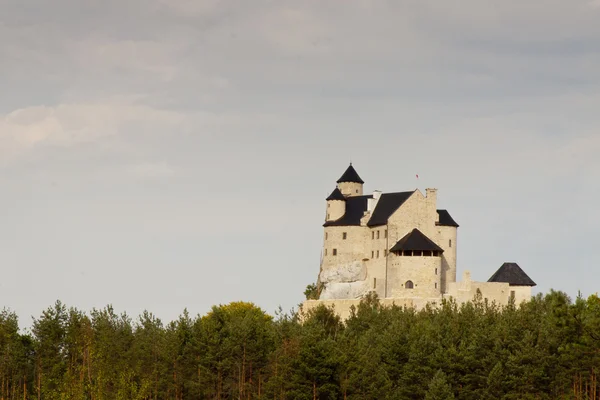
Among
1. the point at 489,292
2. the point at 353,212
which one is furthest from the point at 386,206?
the point at 489,292

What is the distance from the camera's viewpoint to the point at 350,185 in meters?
129

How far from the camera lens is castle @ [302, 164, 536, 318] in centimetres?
11662

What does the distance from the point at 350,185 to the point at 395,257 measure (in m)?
12.6

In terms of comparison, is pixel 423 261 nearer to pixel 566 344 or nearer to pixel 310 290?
pixel 310 290

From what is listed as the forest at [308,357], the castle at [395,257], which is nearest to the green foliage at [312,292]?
the castle at [395,257]

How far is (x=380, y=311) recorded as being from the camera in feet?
347

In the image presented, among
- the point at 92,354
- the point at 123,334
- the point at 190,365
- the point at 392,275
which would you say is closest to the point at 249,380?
the point at 190,365

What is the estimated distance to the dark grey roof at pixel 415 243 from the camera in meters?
118

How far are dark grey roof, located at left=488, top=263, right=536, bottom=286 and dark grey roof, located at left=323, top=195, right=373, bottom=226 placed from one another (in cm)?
1434

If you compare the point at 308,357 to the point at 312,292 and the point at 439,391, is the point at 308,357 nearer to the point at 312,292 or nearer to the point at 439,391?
the point at 439,391

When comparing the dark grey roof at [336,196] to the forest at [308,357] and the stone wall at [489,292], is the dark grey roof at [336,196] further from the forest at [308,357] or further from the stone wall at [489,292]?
the forest at [308,357]

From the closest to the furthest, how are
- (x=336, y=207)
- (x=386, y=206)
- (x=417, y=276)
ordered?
(x=417, y=276) < (x=386, y=206) < (x=336, y=207)

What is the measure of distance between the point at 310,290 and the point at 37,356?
53.3 meters

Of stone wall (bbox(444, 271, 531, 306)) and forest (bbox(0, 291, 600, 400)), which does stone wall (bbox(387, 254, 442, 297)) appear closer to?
stone wall (bbox(444, 271, 531, 306))
